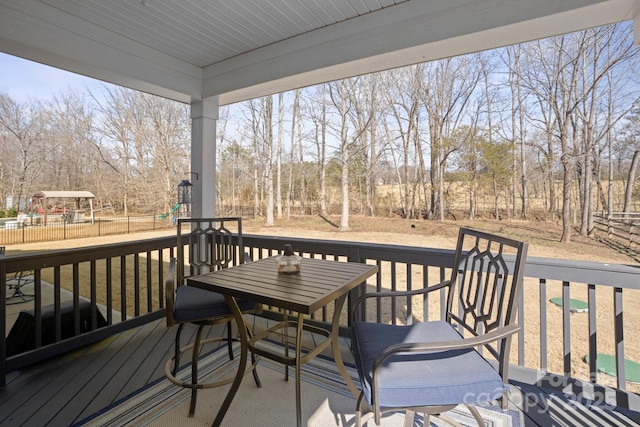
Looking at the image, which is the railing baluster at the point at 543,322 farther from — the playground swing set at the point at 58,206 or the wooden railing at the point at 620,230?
the playground swing set at the point at 58,206

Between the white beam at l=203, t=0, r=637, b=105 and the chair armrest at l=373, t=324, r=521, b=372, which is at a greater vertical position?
the white beam at l=203, t=0, r=637, b=105

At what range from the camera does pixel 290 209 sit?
9.17 m

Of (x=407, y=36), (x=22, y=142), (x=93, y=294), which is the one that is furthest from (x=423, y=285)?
(x=22, y=142)

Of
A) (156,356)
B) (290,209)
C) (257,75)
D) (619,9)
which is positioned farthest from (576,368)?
(290,209)

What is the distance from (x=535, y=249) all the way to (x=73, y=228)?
8284 mm

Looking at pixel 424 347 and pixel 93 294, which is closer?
pixel 424 347

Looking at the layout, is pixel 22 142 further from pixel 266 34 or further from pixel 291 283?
pixel 291 283

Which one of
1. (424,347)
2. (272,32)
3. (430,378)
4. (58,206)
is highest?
A: (272,32)

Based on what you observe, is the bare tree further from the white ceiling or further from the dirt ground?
the white ceiling

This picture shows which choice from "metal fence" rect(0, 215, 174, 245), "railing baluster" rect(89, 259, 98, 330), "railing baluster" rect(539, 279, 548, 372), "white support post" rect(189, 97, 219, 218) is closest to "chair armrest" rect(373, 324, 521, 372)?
"railing baluster" rect(539, 279, 548, 372)

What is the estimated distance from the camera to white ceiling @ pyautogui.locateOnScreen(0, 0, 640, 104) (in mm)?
1920

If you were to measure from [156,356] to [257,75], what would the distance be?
2.66 m

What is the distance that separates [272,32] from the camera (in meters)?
2.58

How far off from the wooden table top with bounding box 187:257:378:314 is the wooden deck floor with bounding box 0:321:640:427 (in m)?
0.97
